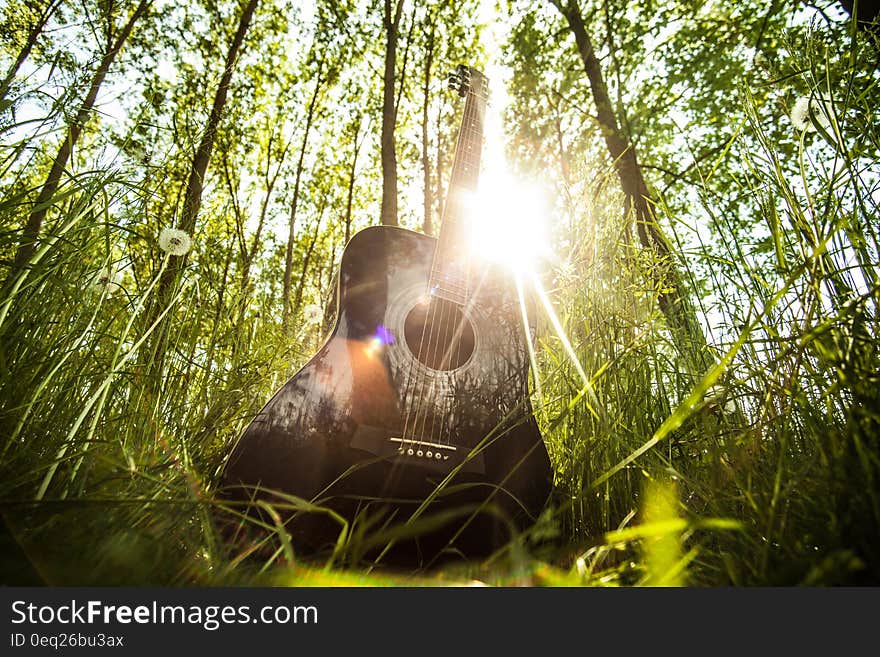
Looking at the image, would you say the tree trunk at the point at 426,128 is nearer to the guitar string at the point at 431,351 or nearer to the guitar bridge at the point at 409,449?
the guitar string at the point at 431,351

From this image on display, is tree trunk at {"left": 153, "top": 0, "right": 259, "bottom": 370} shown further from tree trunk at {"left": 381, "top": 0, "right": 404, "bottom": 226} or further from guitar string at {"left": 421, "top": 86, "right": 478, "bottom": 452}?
tree trunk at {"left": 381, "top": 0, "right": 404, "bottom": 226}

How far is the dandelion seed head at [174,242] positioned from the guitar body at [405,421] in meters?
0.56

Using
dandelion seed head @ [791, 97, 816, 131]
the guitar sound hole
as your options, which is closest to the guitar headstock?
the guitar sound hole

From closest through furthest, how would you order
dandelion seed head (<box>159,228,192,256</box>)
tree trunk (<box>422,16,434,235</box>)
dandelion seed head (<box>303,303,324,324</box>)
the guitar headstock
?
dandelion seed head (<box>159,228,192,256</box>) < the guitar headstock < dandelion seed head (<box>303,303,324,324</box>) < tree trunk (<box>422,16,434,235</box>)

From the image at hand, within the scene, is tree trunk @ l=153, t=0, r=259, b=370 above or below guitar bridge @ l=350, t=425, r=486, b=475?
above

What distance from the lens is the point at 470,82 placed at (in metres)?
2.21

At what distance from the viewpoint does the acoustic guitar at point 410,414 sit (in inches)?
46.1

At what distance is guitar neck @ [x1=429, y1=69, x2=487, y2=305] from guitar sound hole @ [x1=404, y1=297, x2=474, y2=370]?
6cm

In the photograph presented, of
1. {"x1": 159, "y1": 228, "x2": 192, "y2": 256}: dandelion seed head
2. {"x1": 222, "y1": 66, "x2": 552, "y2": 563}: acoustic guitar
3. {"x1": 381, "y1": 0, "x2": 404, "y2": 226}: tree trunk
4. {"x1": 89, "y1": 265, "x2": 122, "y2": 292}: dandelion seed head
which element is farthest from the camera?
{"x1": 381, "y1": 0, "x2": 404, "y2": 226}: tree trunk

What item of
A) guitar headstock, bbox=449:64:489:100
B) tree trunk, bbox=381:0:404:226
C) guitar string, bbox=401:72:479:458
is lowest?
guitar string, bbox=401:72:479:458

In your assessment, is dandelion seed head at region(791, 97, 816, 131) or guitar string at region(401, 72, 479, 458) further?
guitar string at region(401, 72, 479, 458)

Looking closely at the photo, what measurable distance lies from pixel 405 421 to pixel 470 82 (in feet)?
Answer: 6.22

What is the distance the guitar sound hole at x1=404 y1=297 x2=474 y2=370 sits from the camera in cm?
145

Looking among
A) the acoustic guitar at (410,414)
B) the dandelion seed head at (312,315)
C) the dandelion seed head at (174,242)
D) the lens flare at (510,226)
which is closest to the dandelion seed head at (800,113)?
the lens flare at (510,226)
